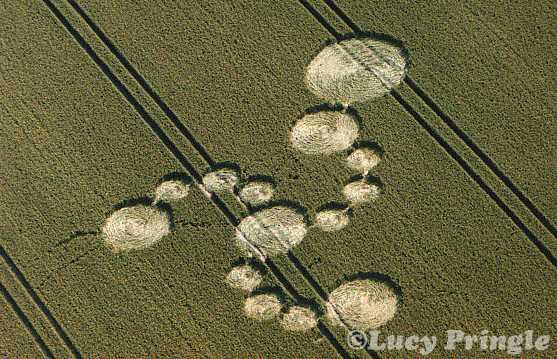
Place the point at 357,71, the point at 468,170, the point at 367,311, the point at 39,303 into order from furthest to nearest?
the point at 357,71
the point at 39,303
the point at 468,170
the point at 367,311

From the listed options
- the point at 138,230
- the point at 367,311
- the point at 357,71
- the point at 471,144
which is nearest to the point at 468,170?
the point at 471,144

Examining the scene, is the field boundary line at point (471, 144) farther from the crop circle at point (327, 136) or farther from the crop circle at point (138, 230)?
the crop circle at point (138, 230)

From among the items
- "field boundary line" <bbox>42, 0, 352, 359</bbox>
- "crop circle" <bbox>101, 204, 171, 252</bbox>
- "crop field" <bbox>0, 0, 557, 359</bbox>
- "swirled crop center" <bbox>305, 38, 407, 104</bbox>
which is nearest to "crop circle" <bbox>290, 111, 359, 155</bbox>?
"crop field" <bbox>0, 0, 557, 359</bbox>

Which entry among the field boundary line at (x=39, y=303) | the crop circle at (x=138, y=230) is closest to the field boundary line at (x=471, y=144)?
the crop circle at (x=138, y=230)

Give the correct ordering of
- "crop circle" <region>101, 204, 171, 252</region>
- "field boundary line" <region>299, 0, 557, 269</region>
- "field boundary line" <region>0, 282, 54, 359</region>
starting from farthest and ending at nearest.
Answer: "crop circle" <region>101, 204, 171, 252</region> < "field boundary line" <region>0, 282, 54, 359</region> < "field boundary line" <region>299, 0, 557, 269</region>

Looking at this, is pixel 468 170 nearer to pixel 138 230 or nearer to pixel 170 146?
pixel 170 146

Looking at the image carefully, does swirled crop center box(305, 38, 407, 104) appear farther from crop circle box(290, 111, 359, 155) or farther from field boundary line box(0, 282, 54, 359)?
field boundary line box(0, 282, 54, 359)

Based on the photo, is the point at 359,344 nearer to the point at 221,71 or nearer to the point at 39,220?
the point at 221,71
